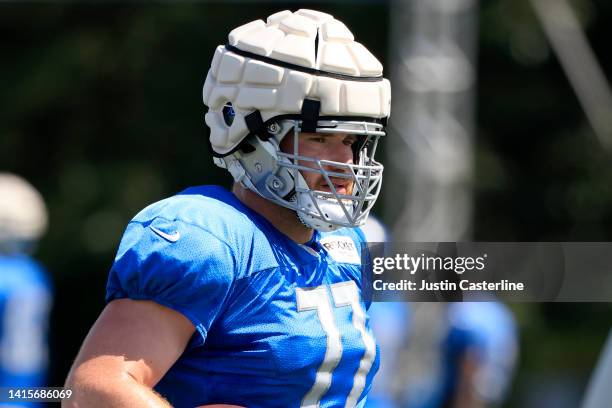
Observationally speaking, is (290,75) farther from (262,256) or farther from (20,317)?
(20,317)

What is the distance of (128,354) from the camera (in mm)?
2311

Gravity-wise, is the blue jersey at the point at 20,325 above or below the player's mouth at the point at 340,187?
below

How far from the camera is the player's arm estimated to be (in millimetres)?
2279

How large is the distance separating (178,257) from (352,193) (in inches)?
18.5

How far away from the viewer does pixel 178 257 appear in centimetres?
235

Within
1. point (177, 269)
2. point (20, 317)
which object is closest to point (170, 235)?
point (177, 269)

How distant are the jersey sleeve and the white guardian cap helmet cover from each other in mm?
268

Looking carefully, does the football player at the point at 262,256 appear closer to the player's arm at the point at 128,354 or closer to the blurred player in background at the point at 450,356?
the player's arm at the point at 128,354

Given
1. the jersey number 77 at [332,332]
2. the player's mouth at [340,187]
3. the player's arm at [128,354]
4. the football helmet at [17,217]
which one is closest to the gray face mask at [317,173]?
the player's mouth at [340,187]

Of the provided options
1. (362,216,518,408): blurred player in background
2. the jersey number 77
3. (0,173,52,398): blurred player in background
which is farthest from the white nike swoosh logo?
(362,216,518,408): blurred player in background

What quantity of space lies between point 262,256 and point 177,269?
0.72 feet

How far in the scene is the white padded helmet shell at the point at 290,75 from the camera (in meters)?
2.62

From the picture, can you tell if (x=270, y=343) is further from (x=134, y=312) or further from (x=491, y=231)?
(x=491, y=231)

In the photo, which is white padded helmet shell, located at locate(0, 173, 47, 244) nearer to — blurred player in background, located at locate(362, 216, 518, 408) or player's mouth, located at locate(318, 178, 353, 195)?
blurred player in background, located at locate(362, 216, 518, 408)
